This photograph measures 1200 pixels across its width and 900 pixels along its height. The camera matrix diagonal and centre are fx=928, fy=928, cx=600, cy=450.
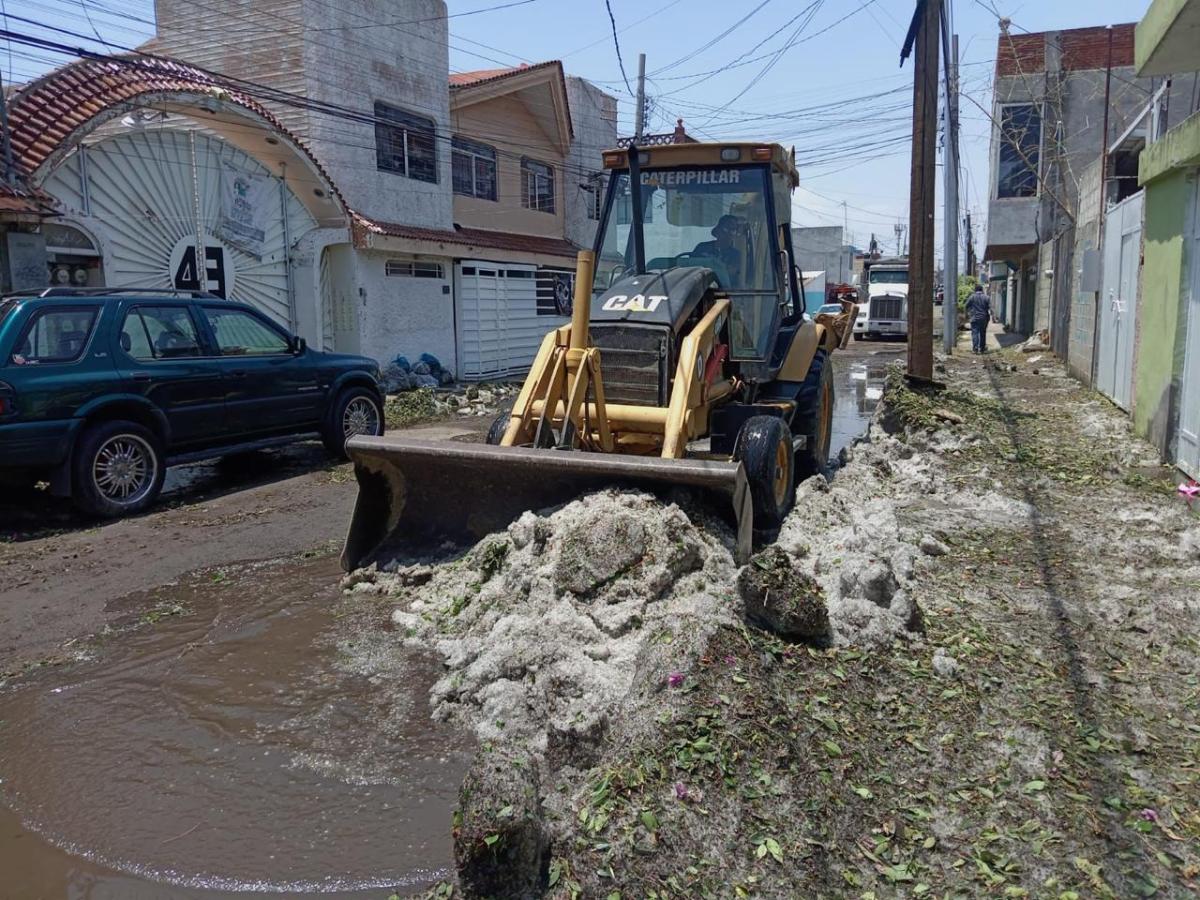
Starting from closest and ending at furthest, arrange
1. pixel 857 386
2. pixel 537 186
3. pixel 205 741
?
pixel 205 741 → pixel 857 386 → pixel 537 186

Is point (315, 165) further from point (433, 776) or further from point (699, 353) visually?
point (433, 776)

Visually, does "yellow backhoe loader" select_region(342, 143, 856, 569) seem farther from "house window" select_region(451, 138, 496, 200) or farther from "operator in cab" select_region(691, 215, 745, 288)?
"house window" select_region(451, 138, 496, 200)

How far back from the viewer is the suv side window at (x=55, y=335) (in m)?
7.78

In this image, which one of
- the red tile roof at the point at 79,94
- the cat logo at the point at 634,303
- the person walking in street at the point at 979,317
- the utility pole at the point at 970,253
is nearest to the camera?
the cat logo at the point at 634,303

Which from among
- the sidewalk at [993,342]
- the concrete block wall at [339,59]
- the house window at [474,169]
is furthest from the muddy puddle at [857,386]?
the concrete block wall at [339,59]

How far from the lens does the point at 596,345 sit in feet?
22.3

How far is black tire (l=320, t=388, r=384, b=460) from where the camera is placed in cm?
1062

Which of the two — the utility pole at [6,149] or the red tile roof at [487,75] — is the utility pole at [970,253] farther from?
the utility pole at [6,149]

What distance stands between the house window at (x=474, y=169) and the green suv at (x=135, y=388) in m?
11.2

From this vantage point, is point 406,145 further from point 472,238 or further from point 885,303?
point 885,303

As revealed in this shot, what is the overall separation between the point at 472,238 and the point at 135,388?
39.0 ft

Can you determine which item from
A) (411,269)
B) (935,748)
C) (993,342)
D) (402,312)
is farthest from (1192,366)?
(993,342)

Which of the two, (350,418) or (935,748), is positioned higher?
(350,418)

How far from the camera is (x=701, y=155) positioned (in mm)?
7734
